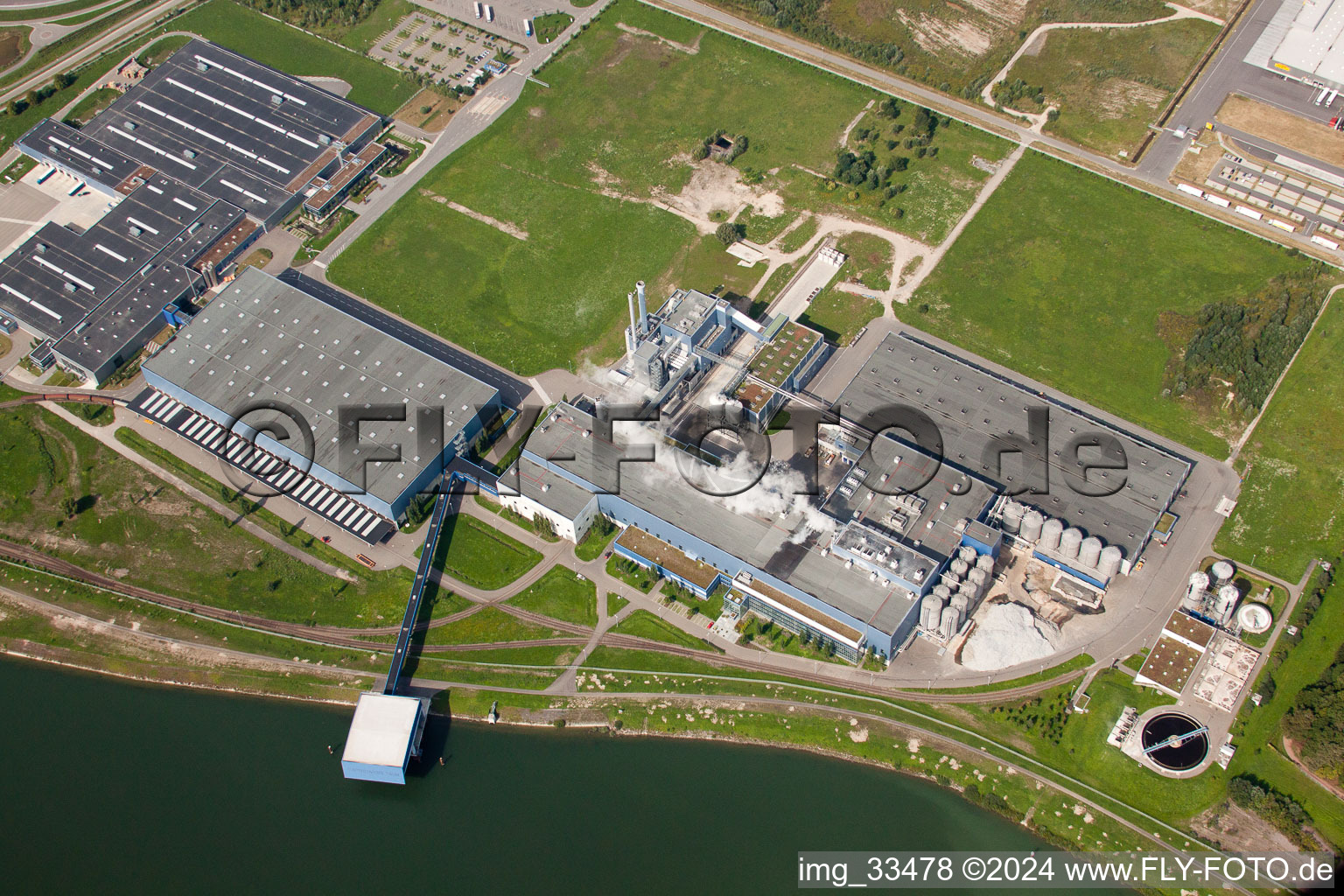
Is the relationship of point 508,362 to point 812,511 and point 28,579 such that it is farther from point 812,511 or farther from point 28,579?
point 28,579

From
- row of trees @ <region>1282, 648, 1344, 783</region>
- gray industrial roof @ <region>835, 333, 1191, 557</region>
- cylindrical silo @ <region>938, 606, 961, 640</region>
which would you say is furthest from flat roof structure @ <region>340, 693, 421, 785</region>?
row of trees @ <region>1282, 648, 1344, 783</region>

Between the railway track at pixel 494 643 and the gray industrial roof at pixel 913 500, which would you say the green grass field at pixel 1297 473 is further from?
the gray industrial roof at pixel 913 500

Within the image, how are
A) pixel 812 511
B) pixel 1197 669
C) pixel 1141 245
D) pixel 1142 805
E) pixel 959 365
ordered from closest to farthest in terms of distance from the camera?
pixel 1142 805 < pixel 1197 669 < pixel 812 511 < pixel 959 365 < pixel 1141 245

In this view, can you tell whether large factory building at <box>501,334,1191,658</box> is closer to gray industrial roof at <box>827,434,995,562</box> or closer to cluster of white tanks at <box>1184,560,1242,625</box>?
gray industrial roof at <box>827,434,995,562</box>

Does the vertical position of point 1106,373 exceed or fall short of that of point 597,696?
it exceeds it

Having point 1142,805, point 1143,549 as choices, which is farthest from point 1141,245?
point 1142,805

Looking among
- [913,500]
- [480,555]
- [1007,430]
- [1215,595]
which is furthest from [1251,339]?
[480,555]
